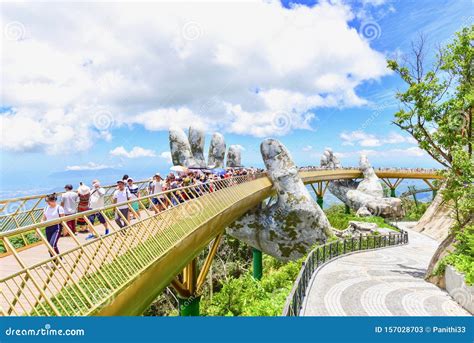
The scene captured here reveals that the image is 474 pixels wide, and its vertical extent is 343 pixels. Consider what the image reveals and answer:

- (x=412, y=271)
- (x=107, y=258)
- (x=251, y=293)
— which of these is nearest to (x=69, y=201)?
(x=107, y=258)

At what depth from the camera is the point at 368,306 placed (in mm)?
10305

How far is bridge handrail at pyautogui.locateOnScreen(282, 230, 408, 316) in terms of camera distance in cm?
900

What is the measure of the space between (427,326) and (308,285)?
446cm

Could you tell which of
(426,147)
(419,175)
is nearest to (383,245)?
(426,147)

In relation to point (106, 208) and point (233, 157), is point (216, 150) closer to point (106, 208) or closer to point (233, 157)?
point (233, 157)

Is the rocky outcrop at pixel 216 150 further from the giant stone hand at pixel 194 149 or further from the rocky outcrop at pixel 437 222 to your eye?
the rocky outcrop at pixel 437 222

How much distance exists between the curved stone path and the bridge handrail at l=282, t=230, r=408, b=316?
33cm

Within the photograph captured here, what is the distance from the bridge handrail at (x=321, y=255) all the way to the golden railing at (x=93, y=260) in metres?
3.41

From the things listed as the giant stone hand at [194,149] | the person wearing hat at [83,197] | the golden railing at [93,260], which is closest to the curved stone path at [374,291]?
the golden railing at [93,260]

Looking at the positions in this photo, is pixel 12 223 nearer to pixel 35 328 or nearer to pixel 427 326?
pixel 35 328

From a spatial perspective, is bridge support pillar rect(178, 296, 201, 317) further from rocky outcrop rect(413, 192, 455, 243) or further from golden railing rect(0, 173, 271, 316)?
rocky outcrop rect(413, 192, 455, 243)

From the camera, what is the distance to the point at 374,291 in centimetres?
1176

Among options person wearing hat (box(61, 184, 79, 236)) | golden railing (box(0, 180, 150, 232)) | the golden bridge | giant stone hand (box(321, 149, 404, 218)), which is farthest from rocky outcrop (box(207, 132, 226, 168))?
person wearing hat (box(61, 184, 79, 236))

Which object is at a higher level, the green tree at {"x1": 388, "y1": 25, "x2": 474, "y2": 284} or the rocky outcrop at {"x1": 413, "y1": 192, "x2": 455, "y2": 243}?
the green tree at {"x1": 388, "y1": 25, "x2": 474, "y2": 284}
